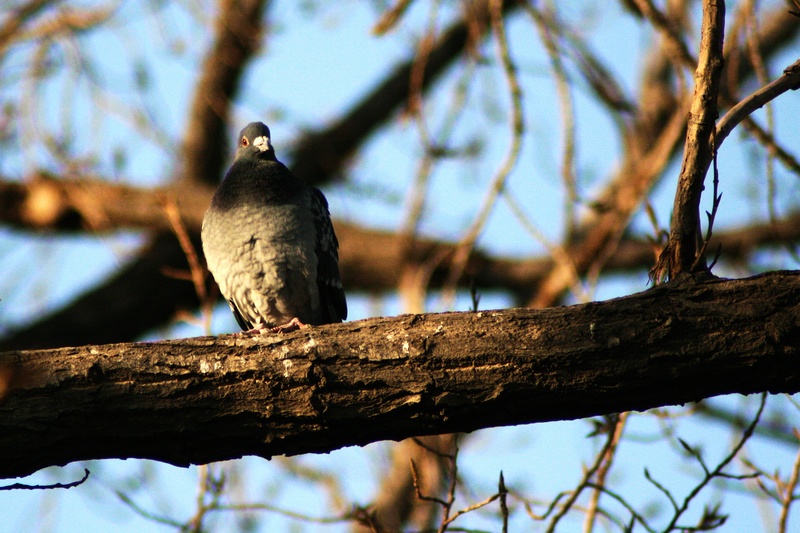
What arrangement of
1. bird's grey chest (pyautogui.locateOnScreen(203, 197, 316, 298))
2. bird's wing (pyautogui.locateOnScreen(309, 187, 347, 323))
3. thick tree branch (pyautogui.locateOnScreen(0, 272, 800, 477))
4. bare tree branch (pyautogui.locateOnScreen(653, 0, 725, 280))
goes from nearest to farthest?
thick tree branch (pyautogui.locateOnScreen(0, 272, 800, 477)), bare tree branch (pyautogui.locateOnScreen(653, 0, 725, 280)), bird's grey chest (pyautogui.locateOnScreen(203, 197, 316, 298)), bird's wing (pyautogui.locateOnScreen(309, 187, 347, 323))

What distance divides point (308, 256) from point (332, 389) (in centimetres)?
228

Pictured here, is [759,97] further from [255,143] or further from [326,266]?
[255,143]

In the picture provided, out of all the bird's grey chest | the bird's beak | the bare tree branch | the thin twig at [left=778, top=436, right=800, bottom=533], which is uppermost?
the bird's beak

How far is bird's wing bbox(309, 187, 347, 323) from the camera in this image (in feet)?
19.4

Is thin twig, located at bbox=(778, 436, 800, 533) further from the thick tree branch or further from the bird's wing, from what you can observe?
the bird's wing

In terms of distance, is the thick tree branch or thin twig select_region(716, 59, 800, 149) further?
thin twig select_region(716, 59, 800, 149)

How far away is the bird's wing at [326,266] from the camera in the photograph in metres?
5.92

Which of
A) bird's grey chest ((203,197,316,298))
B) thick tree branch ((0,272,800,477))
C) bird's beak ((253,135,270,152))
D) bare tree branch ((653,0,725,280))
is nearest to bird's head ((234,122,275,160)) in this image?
bird's beak ((253,135,270,152))

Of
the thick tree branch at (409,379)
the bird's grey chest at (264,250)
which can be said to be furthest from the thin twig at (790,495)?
the bird's grey chest at (264,250)

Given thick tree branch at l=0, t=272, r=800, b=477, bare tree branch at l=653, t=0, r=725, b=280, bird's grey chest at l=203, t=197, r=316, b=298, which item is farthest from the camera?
bird's grey chest at l=203, t=197, r=316, b=298

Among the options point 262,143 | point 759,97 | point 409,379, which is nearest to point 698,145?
point 759,97

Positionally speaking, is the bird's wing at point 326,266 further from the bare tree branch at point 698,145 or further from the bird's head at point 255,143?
the bare tree branch at point 698,145

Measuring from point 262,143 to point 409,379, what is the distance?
3.34 metres

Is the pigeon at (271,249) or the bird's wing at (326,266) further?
the bird's wing at (326,266)
